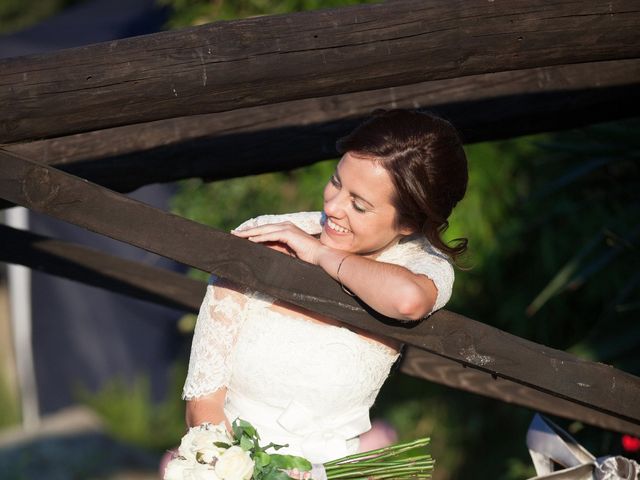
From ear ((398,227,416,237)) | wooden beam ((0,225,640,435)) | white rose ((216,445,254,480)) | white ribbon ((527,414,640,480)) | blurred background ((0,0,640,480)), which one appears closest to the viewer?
white rose ((216,445,254,480))

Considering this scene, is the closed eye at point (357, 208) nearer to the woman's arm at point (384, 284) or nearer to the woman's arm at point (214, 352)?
the woman's arm at point (384, 284)

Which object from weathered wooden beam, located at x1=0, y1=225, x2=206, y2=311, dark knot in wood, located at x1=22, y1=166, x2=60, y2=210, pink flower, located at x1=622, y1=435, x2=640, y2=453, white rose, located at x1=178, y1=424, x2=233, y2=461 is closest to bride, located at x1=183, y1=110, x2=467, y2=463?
white rose, located at x1=178, y1=424, x2=233, y2=461

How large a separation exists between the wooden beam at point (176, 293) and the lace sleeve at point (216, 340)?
0.87 m

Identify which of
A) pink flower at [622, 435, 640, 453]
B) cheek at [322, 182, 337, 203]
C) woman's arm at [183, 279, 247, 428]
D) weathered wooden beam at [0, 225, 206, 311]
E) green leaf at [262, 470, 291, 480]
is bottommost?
green leaf at [262, 470, 291, 480]

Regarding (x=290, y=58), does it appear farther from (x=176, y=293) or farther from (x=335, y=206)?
(x=176, y=293)

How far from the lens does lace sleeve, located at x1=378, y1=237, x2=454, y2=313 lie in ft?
7.86

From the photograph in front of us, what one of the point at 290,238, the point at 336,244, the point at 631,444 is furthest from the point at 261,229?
the point at 631,444

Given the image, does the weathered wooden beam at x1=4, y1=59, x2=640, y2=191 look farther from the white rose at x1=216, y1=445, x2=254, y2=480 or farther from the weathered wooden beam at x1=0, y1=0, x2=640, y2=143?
the white rose at x1=216, y1=445, x2=254, y2=480

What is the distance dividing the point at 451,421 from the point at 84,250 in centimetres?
329

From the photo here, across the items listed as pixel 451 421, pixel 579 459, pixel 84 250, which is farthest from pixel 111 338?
pixel 579 459

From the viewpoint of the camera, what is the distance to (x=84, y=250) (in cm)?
329

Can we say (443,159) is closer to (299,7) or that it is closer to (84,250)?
(84,250)

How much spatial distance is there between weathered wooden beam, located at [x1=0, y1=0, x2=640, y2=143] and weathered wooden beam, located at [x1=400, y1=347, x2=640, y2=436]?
1094 mm

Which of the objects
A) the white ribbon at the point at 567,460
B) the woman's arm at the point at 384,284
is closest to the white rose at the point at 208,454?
the woman's arm at the point at 384,284
